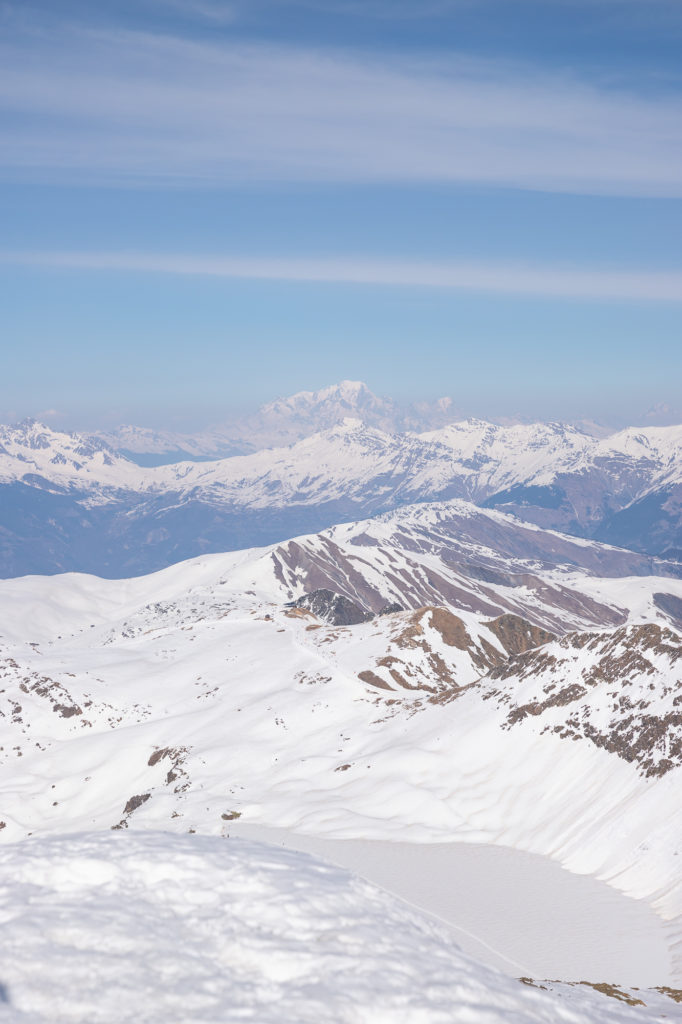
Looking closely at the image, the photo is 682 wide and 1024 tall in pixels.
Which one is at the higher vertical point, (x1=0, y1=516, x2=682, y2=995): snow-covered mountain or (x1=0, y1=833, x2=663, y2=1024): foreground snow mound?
(x1=0, y1=833, x2=663, y2=1024): foreground snow mound

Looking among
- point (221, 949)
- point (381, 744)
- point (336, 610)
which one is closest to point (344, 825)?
point (381, 744)

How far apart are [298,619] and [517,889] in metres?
97.6

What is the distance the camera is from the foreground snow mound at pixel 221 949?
17.0 metres

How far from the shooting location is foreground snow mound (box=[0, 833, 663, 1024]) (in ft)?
55.8

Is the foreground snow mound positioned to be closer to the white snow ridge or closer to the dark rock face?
the white snow ridge

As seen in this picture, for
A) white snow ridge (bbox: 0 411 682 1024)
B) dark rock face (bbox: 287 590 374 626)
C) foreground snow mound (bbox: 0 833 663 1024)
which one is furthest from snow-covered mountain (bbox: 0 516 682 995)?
dark rock face (bbox: 287 590 374 626)

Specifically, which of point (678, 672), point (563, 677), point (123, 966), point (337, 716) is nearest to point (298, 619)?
point (337, 716)

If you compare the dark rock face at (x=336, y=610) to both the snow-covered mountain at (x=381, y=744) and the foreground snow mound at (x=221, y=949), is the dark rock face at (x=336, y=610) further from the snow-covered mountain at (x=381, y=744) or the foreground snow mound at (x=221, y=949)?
the foreground snow mound at (x=221, y=949)

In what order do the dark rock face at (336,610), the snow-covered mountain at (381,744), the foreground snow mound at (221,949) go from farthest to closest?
the dark rock face at (336,610) < the snow-covered mountain at (381,744) < the foreground snow mound at (221,949)

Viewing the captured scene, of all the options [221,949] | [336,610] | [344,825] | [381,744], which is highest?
[221,949]

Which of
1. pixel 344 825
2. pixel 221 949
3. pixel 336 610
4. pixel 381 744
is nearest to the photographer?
pixel 221 949

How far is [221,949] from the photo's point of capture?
19.4m

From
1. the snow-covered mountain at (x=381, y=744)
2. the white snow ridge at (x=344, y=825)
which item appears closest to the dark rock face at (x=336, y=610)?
the white snow ridge at (x=344, y=825)

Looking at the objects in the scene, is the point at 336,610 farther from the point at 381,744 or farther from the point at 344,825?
the point at 344,825
